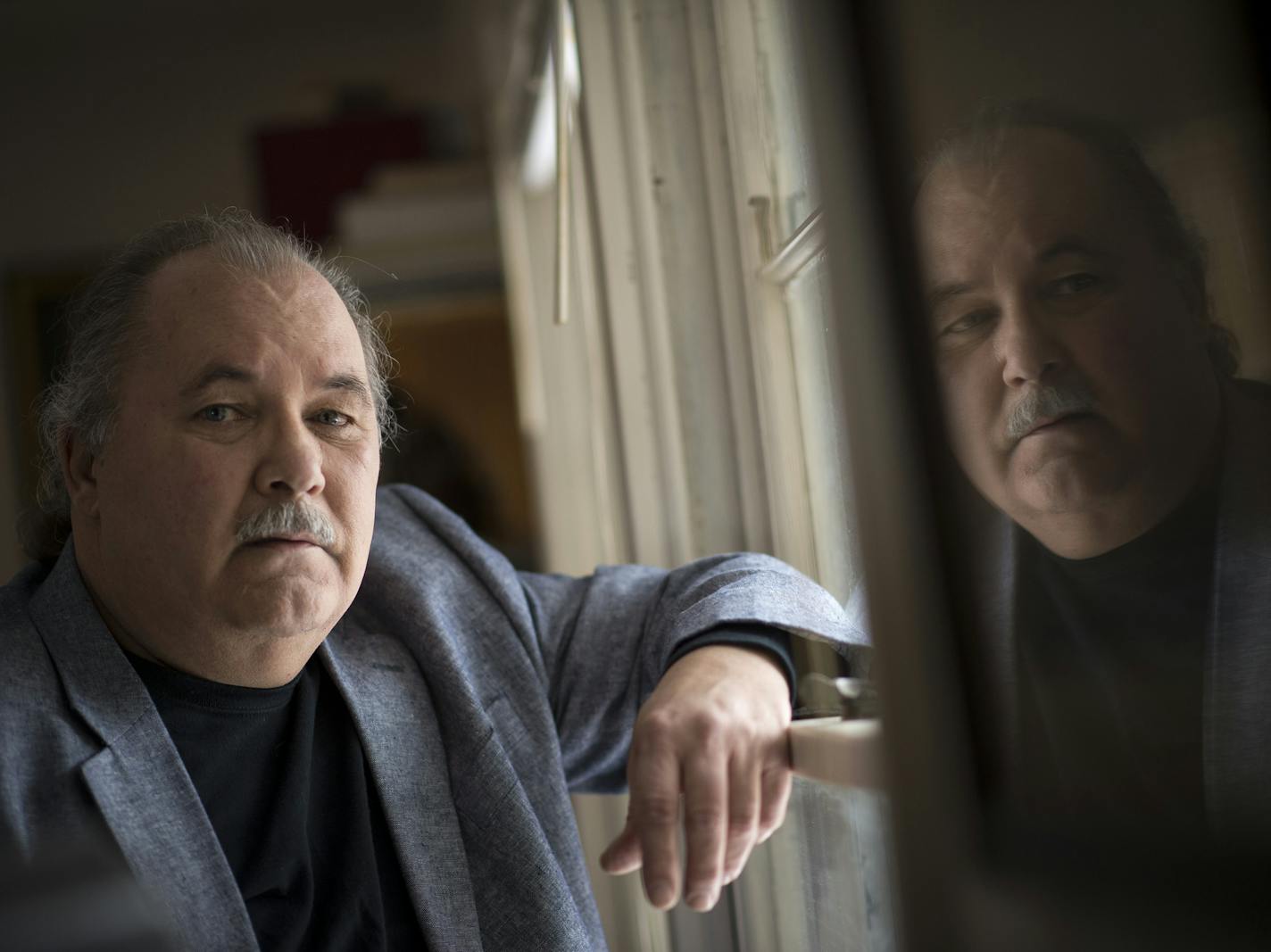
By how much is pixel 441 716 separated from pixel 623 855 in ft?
1.12

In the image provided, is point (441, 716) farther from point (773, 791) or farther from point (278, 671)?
point (773, 791)

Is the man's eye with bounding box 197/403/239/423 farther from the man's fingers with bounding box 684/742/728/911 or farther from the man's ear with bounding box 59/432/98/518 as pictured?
the man's fingers with bounding box 684/742/728/911

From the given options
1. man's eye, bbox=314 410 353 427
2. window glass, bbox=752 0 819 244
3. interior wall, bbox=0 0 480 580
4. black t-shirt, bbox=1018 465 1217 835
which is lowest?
black t-shirt, bbox=1018 465 1217 835

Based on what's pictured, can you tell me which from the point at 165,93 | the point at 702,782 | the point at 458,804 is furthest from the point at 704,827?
the point at 165,93

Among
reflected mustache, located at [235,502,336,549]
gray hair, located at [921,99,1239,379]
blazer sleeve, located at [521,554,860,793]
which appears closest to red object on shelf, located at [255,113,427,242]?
blazer sleeve, located at [521,554,860,793]

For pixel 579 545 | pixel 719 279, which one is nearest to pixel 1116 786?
pixel 719 279

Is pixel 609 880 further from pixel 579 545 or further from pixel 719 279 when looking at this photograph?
pixel 719 279

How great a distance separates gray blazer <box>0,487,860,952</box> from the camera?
807 mm

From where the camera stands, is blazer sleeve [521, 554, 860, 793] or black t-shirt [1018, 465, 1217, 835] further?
blazer sleeve [521, 554, 860, 793]

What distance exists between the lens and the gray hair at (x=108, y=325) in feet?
3.14

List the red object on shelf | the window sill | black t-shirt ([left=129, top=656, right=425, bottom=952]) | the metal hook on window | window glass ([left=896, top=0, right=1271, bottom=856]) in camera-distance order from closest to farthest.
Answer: window glass ([left=896, top=0, right=1271, bottom=856]) < the window sill < black t-shirt ([left=129, top=656, right=425, bottom=952]) < the metal hook on window < the red object on shelf

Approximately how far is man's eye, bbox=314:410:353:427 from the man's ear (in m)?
0.19

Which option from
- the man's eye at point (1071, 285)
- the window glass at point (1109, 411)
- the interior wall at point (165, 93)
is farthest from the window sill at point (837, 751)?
the interior wall at point (165, 93)

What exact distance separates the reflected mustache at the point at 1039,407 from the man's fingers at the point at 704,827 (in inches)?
12.3
